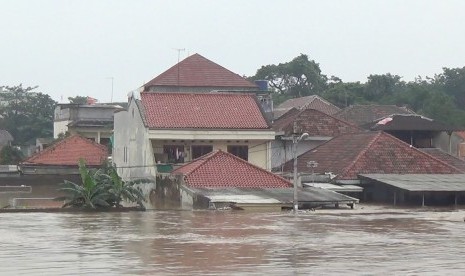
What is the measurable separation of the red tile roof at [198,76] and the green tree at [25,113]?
23250 millimetres

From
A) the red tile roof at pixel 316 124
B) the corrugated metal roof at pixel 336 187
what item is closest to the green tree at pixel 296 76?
the red tile roof at pixel 316 124

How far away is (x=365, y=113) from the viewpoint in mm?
61094

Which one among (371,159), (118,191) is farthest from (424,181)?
(118,191)

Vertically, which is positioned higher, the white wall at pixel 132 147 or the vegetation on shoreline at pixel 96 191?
the white wall at pixel 132 147

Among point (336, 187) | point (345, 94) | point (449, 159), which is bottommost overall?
point (336, 187)

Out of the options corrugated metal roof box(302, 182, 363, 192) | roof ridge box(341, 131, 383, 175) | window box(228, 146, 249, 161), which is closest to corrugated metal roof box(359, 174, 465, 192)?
corrugated metal roof box(302, 182, 363, 192)

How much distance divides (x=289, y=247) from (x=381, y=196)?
66.8 ft

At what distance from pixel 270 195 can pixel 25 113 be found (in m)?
49.5

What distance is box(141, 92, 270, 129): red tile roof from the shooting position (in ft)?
128

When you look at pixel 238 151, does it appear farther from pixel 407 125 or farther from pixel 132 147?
pixel 407 125

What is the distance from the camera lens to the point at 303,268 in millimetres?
14250

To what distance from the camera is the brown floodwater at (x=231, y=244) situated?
562 inches

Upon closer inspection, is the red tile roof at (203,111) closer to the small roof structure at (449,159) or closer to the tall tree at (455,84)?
the small roof structure at (449,159)

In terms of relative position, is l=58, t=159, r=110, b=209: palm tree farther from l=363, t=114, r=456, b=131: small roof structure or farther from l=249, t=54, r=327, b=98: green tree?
l=249, t=54, r=327, b=98: green tree
